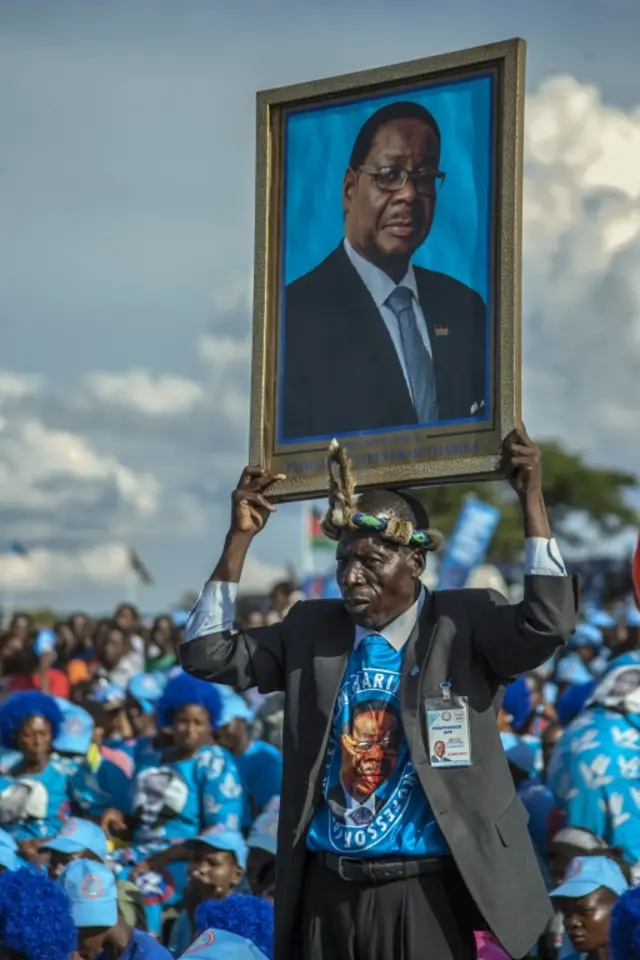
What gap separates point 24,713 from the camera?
32.1 ft

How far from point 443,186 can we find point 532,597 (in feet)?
4.03

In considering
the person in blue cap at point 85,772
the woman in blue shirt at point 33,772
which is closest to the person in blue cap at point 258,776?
the person in blue cap at point 85,772

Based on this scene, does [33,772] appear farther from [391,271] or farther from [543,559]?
[543,559]

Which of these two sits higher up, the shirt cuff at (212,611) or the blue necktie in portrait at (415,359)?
the blue necktie in portrait at (415,359)

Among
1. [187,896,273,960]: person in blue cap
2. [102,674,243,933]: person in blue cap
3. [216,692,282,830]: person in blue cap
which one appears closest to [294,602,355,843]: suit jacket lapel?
[187,896,273,960]: person in blue cap

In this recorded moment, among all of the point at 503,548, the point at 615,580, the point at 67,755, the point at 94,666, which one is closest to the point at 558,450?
the point at 503,548

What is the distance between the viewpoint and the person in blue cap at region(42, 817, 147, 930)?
25.6 ft

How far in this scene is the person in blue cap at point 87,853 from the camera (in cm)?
781

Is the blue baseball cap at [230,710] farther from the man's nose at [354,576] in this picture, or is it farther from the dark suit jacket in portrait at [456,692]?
the man's nose at [354,576]

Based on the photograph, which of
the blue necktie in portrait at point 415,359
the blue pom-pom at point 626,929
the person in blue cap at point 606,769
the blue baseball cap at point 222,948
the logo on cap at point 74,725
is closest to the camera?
the blue necktie in portrait at point 415,359

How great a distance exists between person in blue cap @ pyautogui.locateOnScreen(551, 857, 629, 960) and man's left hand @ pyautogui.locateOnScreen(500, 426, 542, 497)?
8.35 feet

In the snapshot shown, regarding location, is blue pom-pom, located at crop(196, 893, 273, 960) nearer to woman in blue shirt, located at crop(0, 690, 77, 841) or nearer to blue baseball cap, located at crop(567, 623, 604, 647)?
woman in blue shirt, located at crop(0, 690, 77, 841)

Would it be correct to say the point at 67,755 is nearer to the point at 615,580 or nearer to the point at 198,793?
the point at 198,793

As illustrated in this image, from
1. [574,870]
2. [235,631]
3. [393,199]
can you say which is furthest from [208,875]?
[393,199]
